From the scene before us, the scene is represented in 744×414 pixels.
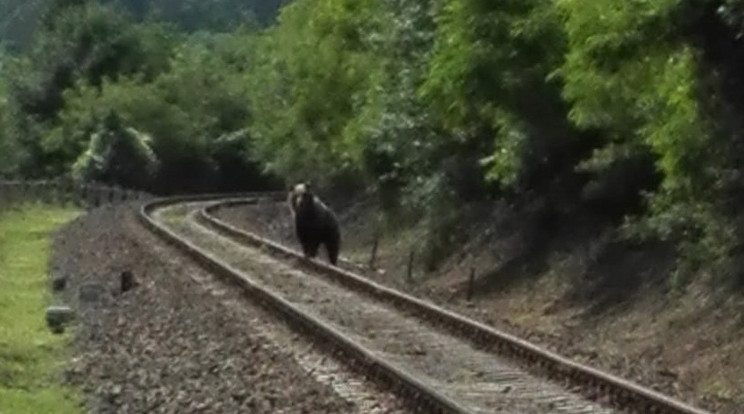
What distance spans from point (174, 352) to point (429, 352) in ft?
9.07

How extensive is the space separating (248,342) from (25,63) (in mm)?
93718

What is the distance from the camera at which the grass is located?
16719mm

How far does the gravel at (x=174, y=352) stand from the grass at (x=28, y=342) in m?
0.25

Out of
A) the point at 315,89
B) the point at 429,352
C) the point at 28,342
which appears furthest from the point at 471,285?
the point at 315,89

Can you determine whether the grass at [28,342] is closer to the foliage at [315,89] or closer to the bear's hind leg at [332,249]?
the bear's hind leg at [332,249]

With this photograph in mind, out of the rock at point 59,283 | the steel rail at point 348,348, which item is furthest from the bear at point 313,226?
the rock at point 59,283

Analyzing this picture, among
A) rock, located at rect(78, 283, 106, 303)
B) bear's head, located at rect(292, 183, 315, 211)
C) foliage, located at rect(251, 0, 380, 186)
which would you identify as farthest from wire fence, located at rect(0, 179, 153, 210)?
rock, located at rect(78, 283, 106, 303)

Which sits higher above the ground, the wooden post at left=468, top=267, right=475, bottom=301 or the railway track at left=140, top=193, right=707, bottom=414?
the wooden post at left=468, top=267, right=475, bottom=301

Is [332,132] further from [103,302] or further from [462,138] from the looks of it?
[103,302]

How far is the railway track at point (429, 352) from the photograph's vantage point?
16219mm

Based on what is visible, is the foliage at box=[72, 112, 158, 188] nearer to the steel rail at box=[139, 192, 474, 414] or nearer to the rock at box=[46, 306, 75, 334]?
the steel rail at box=[139, 192, 474, 414]

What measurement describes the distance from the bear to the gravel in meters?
2.61

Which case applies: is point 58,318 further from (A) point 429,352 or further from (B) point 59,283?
(B) point 59,283

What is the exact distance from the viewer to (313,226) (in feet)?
117
